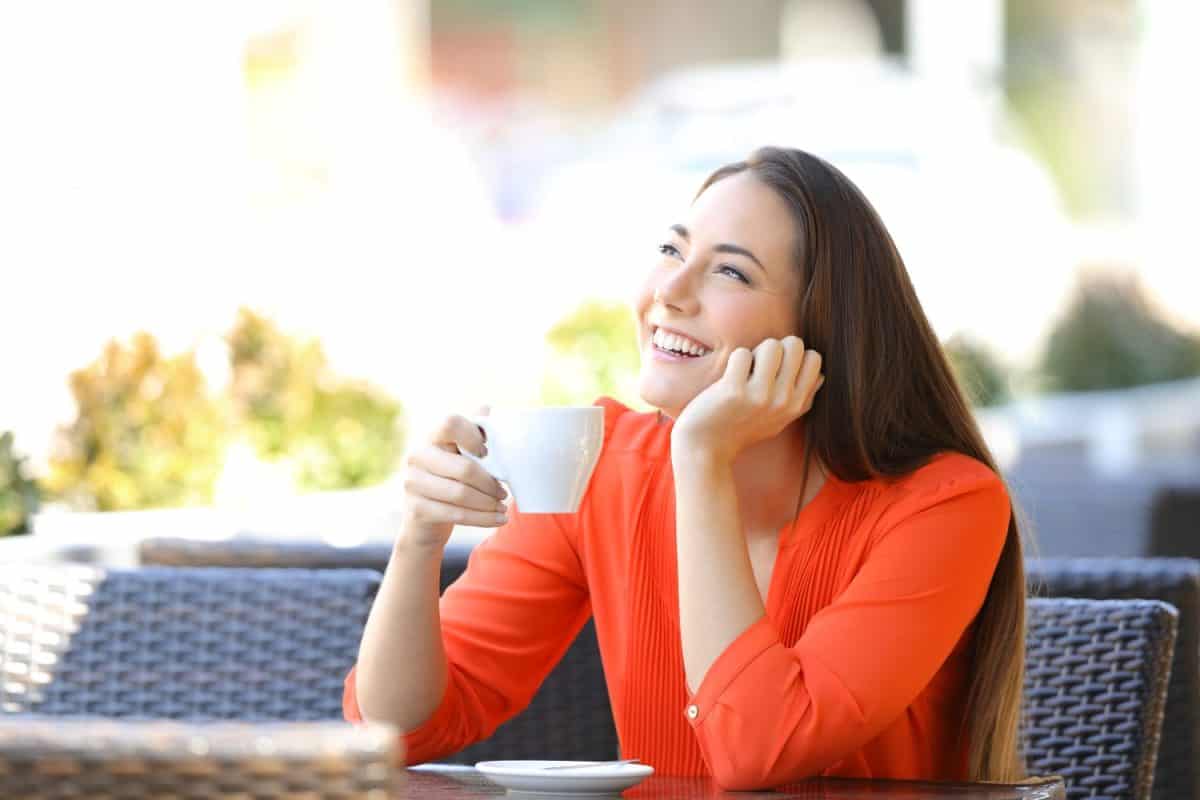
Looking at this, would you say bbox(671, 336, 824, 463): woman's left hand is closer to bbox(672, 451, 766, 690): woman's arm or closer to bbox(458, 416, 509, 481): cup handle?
bbox(672, 451, 766, 690): woman's arm

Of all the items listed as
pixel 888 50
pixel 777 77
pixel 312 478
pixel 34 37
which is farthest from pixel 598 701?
pixel 888 50

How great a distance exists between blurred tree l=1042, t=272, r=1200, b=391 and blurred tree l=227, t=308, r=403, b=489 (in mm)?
7419

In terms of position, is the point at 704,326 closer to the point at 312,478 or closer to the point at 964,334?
the point at 312,478

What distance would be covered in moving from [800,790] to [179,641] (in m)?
1.06

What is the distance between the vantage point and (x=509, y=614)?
2.21m

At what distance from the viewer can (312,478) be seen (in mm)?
4801

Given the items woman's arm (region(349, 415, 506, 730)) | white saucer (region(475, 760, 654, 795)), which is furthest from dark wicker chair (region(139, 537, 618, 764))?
white saucer (region(475, 760, 654, 795))

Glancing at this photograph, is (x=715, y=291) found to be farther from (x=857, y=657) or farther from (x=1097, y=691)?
(x=1097, y=691)

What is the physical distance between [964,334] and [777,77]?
4.42m

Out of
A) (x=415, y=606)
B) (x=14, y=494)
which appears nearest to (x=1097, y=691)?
(x=415, y=606)

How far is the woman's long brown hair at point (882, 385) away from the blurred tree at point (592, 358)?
4.22 meters

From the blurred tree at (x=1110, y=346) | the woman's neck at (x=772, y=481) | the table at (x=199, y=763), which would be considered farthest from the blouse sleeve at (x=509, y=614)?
the blurred tree at (x=1110, y=346)

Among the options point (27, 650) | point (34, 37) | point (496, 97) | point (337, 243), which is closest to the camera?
point (27, 650)

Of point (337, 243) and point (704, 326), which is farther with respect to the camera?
point (337, 243)
